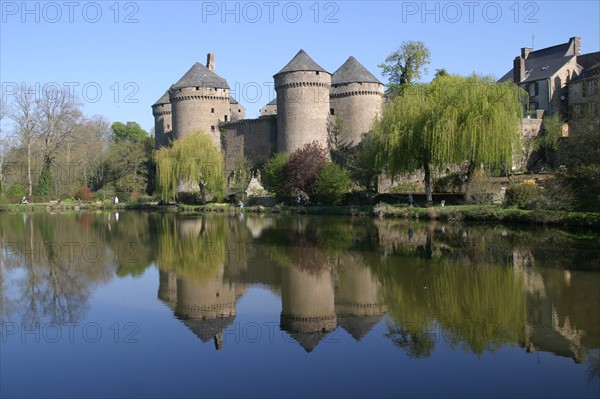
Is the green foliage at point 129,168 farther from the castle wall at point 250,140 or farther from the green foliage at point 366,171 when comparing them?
the green foliage at point 366,171

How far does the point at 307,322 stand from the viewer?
859 centimetres

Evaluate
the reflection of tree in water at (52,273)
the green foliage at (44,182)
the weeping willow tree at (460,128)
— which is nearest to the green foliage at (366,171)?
the weeping willow tree at (460,128)

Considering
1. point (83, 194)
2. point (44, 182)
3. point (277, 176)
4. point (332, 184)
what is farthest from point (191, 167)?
point (44, 182)

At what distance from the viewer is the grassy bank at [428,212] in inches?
812

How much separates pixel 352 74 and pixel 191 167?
14213 millimetres

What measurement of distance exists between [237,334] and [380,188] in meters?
26.8

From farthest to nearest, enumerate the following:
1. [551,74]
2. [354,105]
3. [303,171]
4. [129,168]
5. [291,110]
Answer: [129,168], [354,105], [551,74], [291,110], [303,171]

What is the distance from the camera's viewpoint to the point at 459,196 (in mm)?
28719

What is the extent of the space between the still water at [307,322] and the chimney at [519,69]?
3353 centimetres

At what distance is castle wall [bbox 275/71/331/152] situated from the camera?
41.8 metres

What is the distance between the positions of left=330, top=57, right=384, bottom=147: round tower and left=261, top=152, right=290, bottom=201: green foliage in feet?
22.3

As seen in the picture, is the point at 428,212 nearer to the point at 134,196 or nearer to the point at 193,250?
the point at 193,250

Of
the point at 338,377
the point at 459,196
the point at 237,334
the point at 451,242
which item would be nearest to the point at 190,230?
the point at 451,242

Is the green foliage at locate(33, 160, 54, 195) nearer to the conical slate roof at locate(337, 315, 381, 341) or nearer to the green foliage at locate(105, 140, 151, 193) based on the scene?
the green foliage at locate(105, 140, 151, 193)
